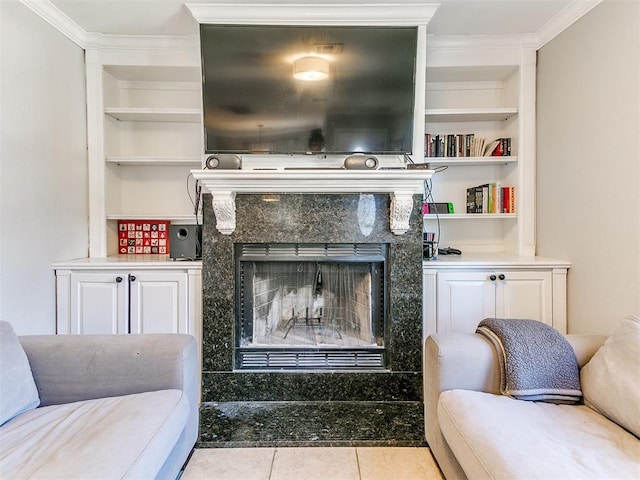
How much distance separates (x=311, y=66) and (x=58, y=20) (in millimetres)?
1593

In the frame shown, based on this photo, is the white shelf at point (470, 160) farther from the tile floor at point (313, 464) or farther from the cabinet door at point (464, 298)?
the tile floor at point (313, 464)

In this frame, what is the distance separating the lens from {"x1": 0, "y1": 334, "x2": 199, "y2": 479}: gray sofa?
1070 mm

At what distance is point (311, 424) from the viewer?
199cm

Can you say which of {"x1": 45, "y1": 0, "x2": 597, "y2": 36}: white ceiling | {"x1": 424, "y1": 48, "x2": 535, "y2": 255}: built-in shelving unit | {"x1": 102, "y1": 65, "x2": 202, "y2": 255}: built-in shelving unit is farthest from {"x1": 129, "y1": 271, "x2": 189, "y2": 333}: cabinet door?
{"x1": 424, "y1": 48, "x2": 535, "y2": 255}: built-in shelving unit

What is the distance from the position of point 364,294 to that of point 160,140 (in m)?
1.98

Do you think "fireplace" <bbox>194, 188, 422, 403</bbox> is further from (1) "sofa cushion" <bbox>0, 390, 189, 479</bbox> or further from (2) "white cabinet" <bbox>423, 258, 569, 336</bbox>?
(1) "sofa cushion" <bbox>0, 390, 189, 479</bbox>

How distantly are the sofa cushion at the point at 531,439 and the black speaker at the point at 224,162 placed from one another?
1.62 meters

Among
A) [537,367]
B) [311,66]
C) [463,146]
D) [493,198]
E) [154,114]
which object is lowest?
[537,367]

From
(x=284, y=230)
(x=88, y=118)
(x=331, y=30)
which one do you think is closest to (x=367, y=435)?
(x=284, y=230)

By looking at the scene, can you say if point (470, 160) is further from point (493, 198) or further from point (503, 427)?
point (503, 427)

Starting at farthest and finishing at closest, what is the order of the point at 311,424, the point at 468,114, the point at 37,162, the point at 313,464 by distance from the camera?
the point at 468,114, the point at 37,162, the point at 311,424, the point at 313,464

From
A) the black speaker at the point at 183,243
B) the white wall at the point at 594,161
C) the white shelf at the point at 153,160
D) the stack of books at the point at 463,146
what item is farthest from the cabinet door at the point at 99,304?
the white wall at the point at 594,161

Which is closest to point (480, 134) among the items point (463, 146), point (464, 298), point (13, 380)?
point (463, 146)

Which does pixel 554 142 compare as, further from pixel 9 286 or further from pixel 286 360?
pixel 9 286
